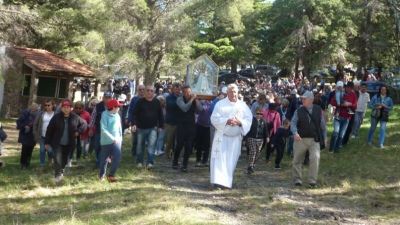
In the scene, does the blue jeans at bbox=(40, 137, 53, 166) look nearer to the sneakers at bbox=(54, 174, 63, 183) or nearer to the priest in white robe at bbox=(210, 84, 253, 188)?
the sneakers at bbox=(54, 174, 63, 183)

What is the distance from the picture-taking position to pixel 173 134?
11.9 m

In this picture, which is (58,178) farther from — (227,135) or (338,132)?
(338,132)

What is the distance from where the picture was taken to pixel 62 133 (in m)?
9.29

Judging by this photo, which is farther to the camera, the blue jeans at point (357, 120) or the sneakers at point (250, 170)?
the blue jeans at point (357, 120)

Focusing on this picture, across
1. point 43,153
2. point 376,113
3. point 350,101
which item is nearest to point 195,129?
point 43,153

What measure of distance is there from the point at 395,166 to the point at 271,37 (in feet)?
107

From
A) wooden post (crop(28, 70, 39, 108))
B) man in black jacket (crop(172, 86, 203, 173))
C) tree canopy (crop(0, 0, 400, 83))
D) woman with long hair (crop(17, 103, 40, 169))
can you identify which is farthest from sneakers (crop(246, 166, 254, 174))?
wooden post (crop(28, 70, 39, 108))

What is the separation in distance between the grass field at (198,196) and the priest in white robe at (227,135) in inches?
11.6

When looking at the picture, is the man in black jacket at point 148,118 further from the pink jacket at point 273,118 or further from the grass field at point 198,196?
the pink jacket at point 273,118

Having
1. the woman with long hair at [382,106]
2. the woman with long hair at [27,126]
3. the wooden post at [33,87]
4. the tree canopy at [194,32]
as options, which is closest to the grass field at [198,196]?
the woman with long hair at [27,126]

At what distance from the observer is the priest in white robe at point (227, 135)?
865cm

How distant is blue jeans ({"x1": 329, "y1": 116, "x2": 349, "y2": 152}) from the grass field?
0.89 meters

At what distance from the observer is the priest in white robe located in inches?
340

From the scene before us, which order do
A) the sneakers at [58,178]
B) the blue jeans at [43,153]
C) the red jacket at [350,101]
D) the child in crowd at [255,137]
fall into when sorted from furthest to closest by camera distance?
the red jacket at [350,101]
the blue jeans at [43,153]
the child in crowd at [255,137]
the sneakers at [58,178]
